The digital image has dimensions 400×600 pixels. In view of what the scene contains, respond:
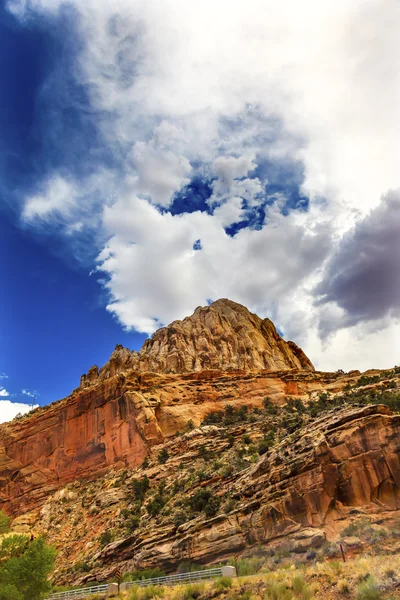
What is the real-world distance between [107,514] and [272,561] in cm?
2634

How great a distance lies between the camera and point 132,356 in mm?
87125

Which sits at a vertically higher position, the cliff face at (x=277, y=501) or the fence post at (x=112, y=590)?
the cliff face at (x=277, y=501)

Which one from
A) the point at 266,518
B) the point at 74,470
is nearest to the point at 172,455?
the point at 74,470

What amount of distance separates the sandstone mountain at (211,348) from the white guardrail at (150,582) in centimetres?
5113

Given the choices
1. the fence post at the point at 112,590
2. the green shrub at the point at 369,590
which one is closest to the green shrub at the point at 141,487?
the fence post at the point at 112,590

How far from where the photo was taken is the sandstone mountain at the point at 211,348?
3194 inches

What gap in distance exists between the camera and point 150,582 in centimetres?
2677

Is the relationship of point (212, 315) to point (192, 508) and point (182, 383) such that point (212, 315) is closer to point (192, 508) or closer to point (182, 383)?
point (182, 383)

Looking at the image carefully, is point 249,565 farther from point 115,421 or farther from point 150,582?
point 115,421

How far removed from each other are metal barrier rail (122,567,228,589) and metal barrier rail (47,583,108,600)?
1563 millimetres

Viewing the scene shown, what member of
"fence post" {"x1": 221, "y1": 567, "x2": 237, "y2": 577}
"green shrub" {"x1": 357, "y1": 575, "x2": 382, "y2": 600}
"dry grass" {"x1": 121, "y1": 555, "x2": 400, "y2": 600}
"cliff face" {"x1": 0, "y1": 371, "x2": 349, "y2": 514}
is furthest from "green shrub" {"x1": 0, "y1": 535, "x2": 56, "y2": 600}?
"cliff face" {"x1": 0, "y1": 371, "x2": 349, "y2": 514}

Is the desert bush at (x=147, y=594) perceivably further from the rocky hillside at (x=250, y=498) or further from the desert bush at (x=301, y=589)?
the desert bush at (x=301, y=589)

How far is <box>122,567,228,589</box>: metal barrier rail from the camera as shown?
24.4 m

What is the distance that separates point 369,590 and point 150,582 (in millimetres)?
17333
